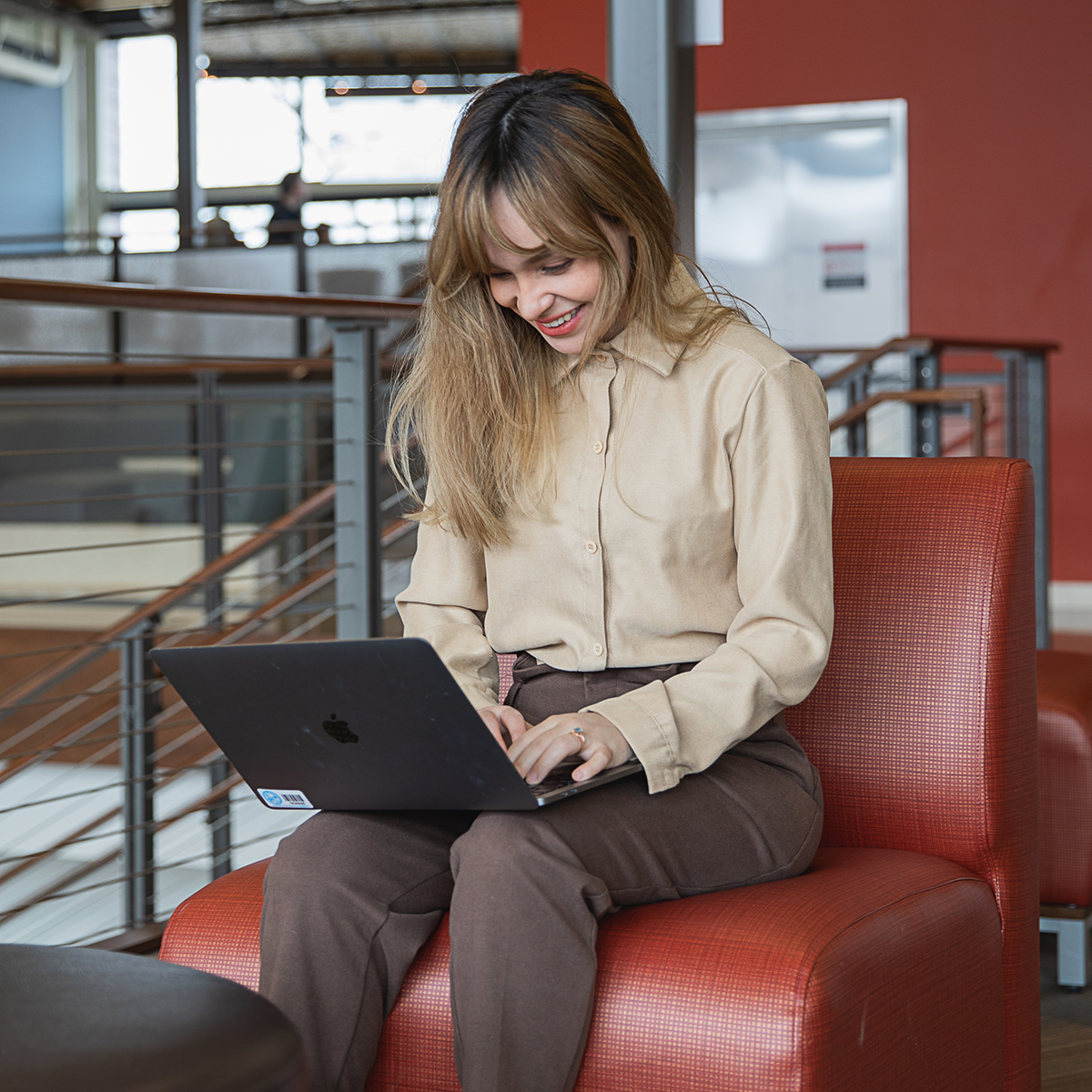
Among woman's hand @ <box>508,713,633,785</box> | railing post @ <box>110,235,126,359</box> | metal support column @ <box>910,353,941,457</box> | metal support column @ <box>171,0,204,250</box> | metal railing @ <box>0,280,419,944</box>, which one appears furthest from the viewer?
metal support column @ <box>171,0,204,250</box>

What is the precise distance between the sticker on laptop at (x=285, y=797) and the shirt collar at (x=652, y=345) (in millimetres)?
531

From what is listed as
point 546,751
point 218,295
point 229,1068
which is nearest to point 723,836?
point 546,751

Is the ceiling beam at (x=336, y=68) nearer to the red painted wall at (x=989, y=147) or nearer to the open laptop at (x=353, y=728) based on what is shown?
the red painted wall at (x=989, y=147)

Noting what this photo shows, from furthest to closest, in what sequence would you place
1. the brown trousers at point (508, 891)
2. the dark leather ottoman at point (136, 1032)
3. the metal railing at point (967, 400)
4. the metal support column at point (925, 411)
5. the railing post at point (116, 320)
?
the railing post at point (116, 320) → the metal support column at point (925, 411) → the metal railing at point (967, 400) → the brown trousers at point (508, 891) → the dark leather ottoman at point (136, 1032)

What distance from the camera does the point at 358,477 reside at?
2586mm

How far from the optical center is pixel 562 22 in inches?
260

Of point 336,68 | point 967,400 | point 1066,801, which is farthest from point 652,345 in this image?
point 336,68

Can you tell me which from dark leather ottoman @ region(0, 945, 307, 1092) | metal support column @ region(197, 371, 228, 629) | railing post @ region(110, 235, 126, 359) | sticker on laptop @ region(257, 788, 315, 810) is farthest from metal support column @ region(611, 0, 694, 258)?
railing post @ region(110, 235, 126, 359)

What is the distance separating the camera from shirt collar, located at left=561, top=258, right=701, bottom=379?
136 cm

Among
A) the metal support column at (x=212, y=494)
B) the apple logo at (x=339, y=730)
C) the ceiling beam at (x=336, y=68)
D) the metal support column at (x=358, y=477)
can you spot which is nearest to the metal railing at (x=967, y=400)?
the metal support column at (x=358, y=477)

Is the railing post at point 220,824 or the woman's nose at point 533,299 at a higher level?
the woman's nose at point 533,299

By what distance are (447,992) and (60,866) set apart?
22.6 feet

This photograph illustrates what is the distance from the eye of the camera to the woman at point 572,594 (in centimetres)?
110

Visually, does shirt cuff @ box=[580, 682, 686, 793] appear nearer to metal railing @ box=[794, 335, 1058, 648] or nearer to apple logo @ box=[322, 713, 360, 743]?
apple logo @ box=[322, 713, 360, 743]
